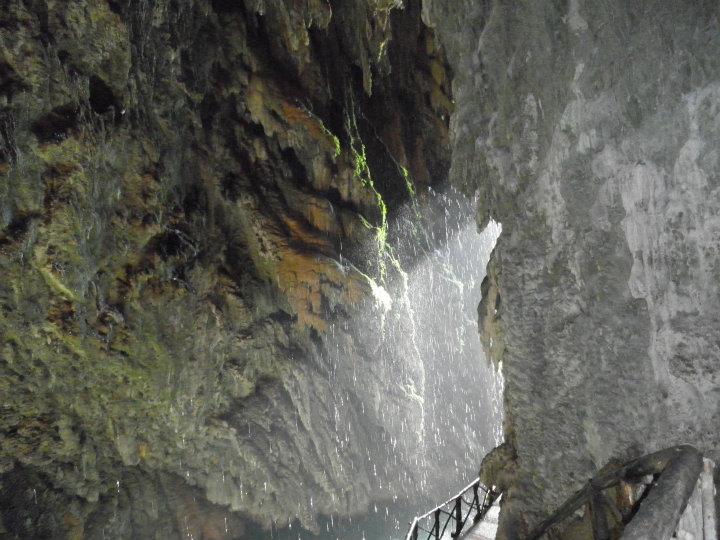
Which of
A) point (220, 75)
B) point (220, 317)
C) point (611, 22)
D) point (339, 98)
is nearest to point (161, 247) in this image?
point (220, 317)

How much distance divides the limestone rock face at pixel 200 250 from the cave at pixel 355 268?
0.05 metres

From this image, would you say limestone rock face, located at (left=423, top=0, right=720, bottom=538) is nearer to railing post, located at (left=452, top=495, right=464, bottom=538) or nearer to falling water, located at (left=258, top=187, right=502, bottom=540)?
railing post, located at (left=452, top=495, right=464, bottom=538)

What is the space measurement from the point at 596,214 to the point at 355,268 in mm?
7700

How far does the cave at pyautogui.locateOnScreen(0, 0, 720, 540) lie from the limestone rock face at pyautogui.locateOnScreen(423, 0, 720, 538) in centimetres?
1

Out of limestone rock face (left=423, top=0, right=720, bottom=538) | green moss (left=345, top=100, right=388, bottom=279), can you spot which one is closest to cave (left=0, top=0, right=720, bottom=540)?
limestone rock face (left=423, top=0, right=720, bottom=538)

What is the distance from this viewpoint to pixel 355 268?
31.4 feet

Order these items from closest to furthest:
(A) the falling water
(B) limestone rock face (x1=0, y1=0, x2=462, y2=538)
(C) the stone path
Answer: (C) the stone path
(B) limestone rock face (x1=0, y1=0, x2=462, y2=538)
(A) the falling water

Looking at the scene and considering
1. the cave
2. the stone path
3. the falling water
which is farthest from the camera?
the falling water

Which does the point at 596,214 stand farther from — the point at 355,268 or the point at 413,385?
the point at 413,385

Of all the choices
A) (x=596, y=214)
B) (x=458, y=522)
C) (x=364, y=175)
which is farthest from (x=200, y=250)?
(x=596, y=214)

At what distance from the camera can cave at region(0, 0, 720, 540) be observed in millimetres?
1739

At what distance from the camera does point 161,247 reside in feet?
28.5

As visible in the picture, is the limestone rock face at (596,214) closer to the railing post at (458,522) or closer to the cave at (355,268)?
the cave at (355,268)

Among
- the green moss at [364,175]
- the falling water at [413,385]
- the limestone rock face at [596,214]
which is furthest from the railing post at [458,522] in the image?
the green moss at [364,175]
